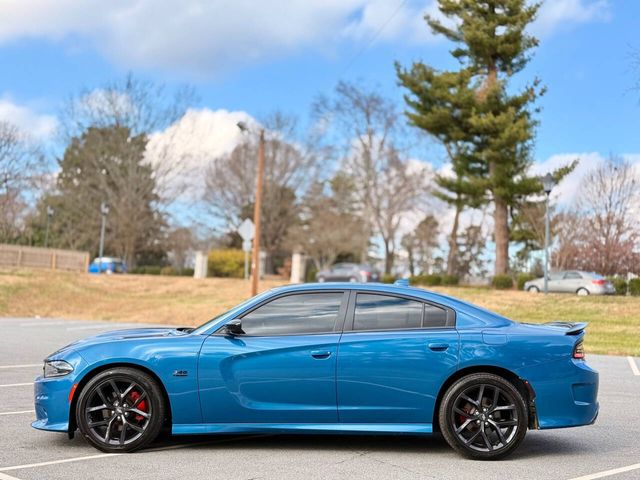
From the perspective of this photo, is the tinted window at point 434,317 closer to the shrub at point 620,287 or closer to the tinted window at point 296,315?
the tinted window at point 296,315

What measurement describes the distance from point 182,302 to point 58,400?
28.5 metres

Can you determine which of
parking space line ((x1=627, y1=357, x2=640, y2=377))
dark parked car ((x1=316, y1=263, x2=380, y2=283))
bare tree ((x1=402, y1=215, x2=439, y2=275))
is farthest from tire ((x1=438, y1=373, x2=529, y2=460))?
bare tree ((x1=402, y1=215, x2=439, y2=275))

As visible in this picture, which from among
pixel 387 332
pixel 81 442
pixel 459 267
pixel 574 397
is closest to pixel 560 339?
pixel 574 397

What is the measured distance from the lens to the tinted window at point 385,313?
6.22 metres

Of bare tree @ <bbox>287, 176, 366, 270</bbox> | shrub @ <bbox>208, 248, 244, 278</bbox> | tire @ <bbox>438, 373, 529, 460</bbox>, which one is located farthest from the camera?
bare tree @ <bbox>287, 176, 366, 270</bbox>

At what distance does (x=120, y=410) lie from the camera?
605 centimetres

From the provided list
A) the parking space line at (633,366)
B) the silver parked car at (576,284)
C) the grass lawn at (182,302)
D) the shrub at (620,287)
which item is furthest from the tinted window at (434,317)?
the shrub at (620,287)

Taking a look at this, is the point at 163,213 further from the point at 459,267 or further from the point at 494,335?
the point at 494,335

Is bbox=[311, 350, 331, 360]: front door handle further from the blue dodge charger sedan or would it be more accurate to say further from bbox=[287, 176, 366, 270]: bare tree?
bbox=[287, 176, 366, 270]: bare tree

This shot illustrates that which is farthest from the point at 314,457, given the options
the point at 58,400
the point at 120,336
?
the point at 58,400

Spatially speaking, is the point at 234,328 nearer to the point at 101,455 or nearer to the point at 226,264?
the point at 101,455

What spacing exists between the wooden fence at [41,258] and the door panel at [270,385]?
123 feet

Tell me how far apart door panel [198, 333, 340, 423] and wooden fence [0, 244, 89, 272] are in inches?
1481

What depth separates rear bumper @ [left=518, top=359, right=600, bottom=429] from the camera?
238 inches
